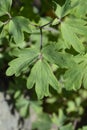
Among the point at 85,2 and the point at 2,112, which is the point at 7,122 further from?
the point at 85,2

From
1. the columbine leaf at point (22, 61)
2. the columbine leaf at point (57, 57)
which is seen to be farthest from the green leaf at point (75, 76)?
the columbine leaf at point (22, 61)

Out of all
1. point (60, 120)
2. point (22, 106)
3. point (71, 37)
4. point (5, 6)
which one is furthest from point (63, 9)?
point (60, 120)

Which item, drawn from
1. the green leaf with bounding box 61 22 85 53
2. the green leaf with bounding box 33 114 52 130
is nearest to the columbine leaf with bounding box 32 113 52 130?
the green leaf with bounding box 33 114 52 130

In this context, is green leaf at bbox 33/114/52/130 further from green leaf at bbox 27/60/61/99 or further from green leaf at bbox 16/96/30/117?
green leaf at bbox 27/60/61/99

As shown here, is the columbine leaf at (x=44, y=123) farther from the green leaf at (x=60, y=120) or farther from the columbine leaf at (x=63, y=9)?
the columbine leaf at (x=63, y=9)

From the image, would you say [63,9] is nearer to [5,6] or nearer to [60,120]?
[5,6]

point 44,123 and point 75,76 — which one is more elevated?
point 75,76
